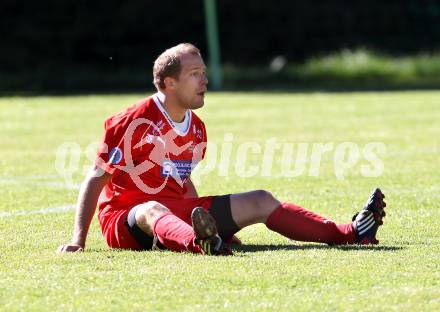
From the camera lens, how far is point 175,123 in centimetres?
654

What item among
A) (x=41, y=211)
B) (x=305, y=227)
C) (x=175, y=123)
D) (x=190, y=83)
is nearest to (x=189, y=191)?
(x=175, y=123)

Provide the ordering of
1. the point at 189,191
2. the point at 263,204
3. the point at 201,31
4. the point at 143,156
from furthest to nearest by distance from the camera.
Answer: the point at 201,31 → the point at 189,191 → the point at 143,156 → the point at 263,204

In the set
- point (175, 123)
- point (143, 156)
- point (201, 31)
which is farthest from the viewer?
point (201, 31)

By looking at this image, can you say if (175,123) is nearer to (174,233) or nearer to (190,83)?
(190,83)

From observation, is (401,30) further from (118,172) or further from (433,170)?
(118,172)

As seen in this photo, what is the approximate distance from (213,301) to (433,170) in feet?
18.7

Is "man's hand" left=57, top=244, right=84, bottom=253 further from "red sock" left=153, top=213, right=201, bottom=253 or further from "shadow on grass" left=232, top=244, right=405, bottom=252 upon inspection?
"shadow on grass" left=232, top=244, right=405, bottom=252

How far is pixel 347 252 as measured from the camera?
237 inches

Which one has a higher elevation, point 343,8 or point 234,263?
point 343,8

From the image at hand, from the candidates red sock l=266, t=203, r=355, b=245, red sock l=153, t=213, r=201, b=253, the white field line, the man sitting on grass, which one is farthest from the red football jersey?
the white field line

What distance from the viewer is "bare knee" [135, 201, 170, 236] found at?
6.10 metres

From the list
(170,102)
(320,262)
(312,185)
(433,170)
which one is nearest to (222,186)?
(312,185)

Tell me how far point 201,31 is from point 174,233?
22.5 m

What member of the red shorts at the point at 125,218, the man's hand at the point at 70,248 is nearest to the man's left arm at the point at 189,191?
the red shorts at the point at 125,218
